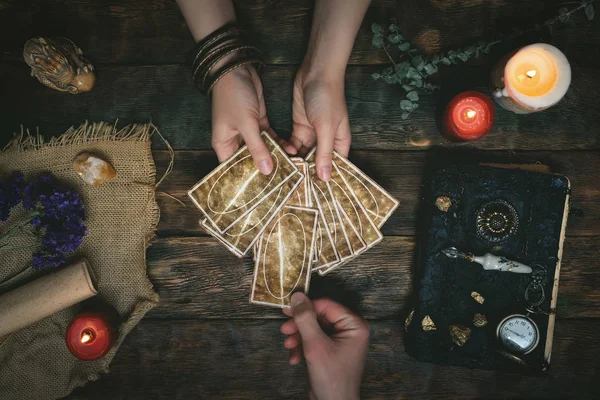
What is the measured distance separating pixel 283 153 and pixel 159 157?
0.60 m

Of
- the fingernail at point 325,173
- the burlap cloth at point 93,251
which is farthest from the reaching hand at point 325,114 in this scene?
the burlap cloth at point 93,251

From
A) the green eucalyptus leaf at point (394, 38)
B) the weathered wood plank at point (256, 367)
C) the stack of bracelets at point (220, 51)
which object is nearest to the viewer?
the stack of bracelets at point (220, 51)

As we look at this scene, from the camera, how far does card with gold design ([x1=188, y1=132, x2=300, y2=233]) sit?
1576 millimetres

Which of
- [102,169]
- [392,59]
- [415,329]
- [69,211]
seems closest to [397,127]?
[392,59]

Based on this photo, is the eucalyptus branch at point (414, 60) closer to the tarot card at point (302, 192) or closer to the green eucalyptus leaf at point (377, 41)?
the green eucalyptus leaf at point (377, 41)

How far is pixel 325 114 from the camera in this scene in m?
1.49

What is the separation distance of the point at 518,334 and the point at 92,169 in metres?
1.86

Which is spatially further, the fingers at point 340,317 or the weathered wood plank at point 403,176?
the weathered wood plank at point 403,176

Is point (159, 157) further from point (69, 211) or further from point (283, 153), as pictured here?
point (283, 153)

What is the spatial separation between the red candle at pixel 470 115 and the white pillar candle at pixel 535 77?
11 cm

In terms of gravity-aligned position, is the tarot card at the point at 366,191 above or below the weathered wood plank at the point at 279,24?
below

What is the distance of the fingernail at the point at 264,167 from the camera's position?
1507 millimetres

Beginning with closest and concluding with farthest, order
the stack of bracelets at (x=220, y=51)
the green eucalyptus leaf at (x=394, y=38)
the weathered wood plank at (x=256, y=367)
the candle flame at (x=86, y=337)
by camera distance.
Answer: the stack of bracelets at (x=220, y=51)
the candle flame at (x=86, y=337)
the green eucalyptus leaf at (x=394, y=38)
the weathered wood plank at (x=256, y=367)

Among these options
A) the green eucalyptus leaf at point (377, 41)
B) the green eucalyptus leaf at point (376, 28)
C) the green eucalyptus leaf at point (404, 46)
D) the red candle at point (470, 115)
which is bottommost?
the red candle at point (470, 115)
